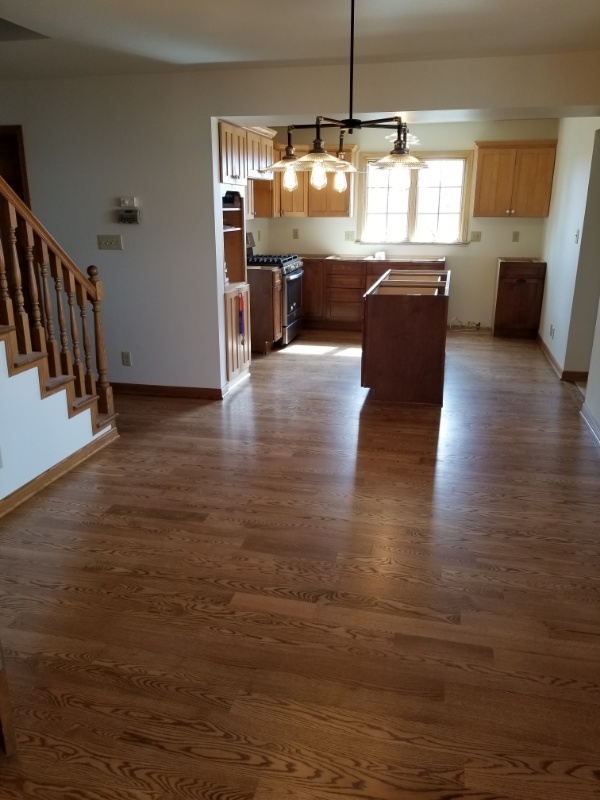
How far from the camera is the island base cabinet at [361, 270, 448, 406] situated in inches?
181

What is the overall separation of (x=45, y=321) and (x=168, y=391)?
1.59 metres

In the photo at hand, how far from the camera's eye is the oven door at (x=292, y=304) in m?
6.70

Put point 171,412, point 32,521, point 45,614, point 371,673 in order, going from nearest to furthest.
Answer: point 371,673 → point 45,614 → point 32,521 → point 171,412

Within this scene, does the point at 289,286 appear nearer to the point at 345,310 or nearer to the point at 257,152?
the point at 345,310

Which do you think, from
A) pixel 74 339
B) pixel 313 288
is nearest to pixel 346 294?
pixel 313 288

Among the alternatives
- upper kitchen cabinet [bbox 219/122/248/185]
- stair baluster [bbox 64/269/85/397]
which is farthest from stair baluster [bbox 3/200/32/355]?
upper kitchen cabinet [bbox 219/122/248/185]

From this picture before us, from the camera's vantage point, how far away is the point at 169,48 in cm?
375

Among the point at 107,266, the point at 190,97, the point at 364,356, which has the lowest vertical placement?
the point at 364,356

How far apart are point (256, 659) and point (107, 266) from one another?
371cm

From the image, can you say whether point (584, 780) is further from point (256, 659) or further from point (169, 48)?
point (169, 48)

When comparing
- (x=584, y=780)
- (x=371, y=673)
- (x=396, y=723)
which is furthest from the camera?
(x=371, y=673)

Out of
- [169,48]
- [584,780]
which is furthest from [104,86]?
[584,780]

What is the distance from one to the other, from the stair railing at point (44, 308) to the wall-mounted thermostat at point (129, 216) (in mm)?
1053

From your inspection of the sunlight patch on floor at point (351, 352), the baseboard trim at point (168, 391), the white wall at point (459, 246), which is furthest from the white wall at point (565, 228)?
the baseboard trim at point (168, 391)
